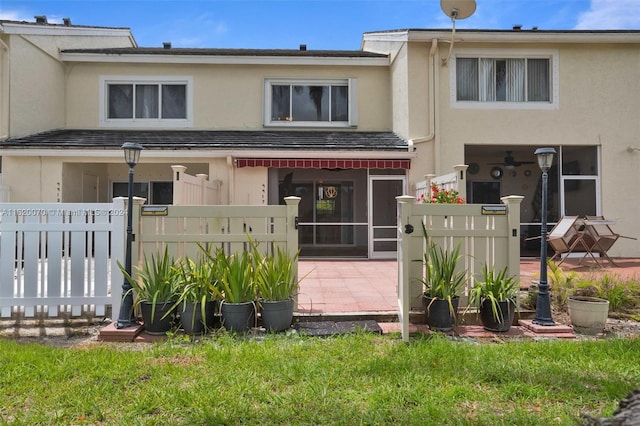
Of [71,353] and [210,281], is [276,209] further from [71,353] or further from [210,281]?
[71,353]

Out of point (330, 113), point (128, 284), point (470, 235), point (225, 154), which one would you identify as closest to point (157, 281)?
point (128, 284)

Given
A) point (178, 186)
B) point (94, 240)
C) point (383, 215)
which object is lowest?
point (94, 240)

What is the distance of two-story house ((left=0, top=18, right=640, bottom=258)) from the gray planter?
7.46 m

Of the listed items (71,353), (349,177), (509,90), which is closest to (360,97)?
(349,177)

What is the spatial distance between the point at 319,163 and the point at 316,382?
371 inches

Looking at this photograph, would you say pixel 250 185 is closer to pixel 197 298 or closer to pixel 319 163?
pixel 319 163

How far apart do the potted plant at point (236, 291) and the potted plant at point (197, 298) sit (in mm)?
120

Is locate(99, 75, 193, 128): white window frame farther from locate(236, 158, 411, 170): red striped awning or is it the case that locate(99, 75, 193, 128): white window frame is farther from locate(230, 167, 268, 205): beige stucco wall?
locate(236, 158, 411, 170): red striped awning

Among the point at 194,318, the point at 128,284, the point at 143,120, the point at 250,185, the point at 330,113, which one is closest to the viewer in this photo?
the point at 194,318

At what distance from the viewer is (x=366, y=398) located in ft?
13.2

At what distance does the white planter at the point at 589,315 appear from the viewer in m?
6.27

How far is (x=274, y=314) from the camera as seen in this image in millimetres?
6117

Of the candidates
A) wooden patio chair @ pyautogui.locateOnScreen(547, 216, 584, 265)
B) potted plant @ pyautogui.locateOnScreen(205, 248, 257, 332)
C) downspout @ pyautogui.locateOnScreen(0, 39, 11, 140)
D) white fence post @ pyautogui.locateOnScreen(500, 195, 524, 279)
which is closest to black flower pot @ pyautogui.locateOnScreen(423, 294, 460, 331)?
white fence post @ pyautogui.locateOnScreen(500, 195, 524, 279)

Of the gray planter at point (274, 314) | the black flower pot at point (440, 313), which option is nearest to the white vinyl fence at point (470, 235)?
the black flower pot at point (440, 313)
